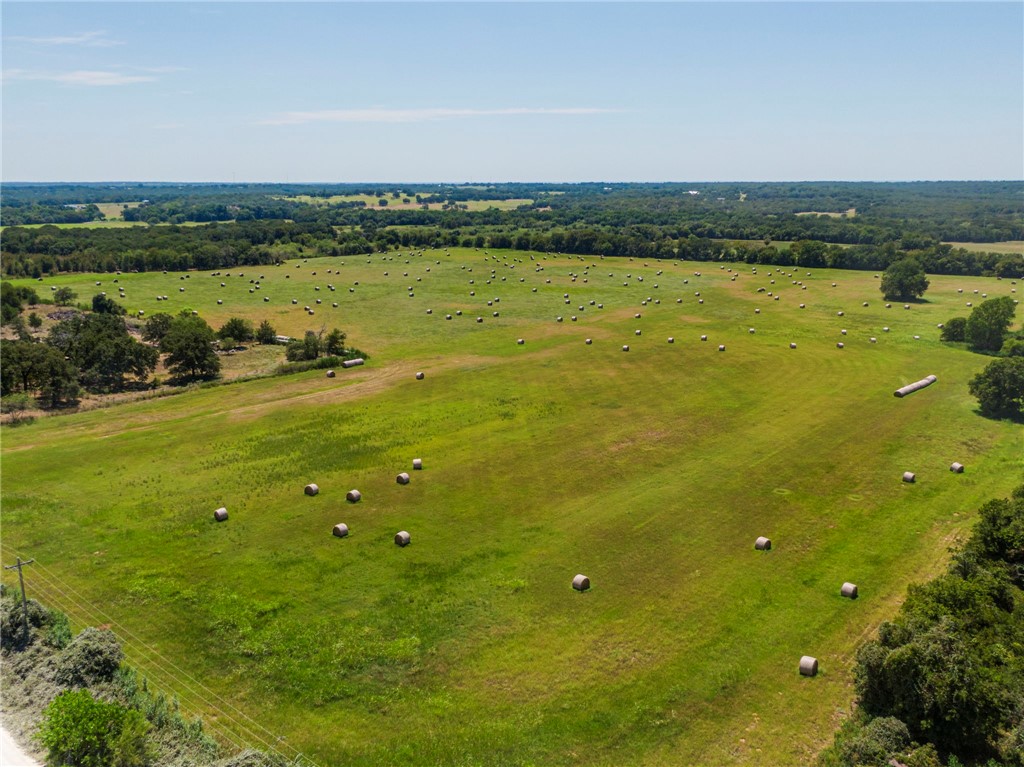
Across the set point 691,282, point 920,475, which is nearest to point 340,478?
point 920,475

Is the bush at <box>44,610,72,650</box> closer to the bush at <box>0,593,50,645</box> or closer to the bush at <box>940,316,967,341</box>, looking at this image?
the bush at <box>0,593,50,645</box>

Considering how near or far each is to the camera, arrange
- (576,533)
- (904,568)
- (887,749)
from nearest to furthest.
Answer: (887,749)
(904,568)
(576,533)

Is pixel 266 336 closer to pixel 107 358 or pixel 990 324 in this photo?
pixel 107 358

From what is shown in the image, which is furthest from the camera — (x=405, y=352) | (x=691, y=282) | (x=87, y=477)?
(x=691, y=282)

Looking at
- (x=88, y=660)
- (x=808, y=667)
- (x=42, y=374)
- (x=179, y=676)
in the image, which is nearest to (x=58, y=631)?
(x=88, y=660)

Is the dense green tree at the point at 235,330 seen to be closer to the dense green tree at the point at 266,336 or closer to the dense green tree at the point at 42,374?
the dense green tree at the point at 266,336

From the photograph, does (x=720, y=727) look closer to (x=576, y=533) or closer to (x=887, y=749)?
(x=887, y=749)

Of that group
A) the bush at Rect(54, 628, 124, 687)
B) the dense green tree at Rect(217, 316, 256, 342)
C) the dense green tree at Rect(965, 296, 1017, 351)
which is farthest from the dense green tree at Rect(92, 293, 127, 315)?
the dense green tree at Rect(965, 296, 1017, 351)
